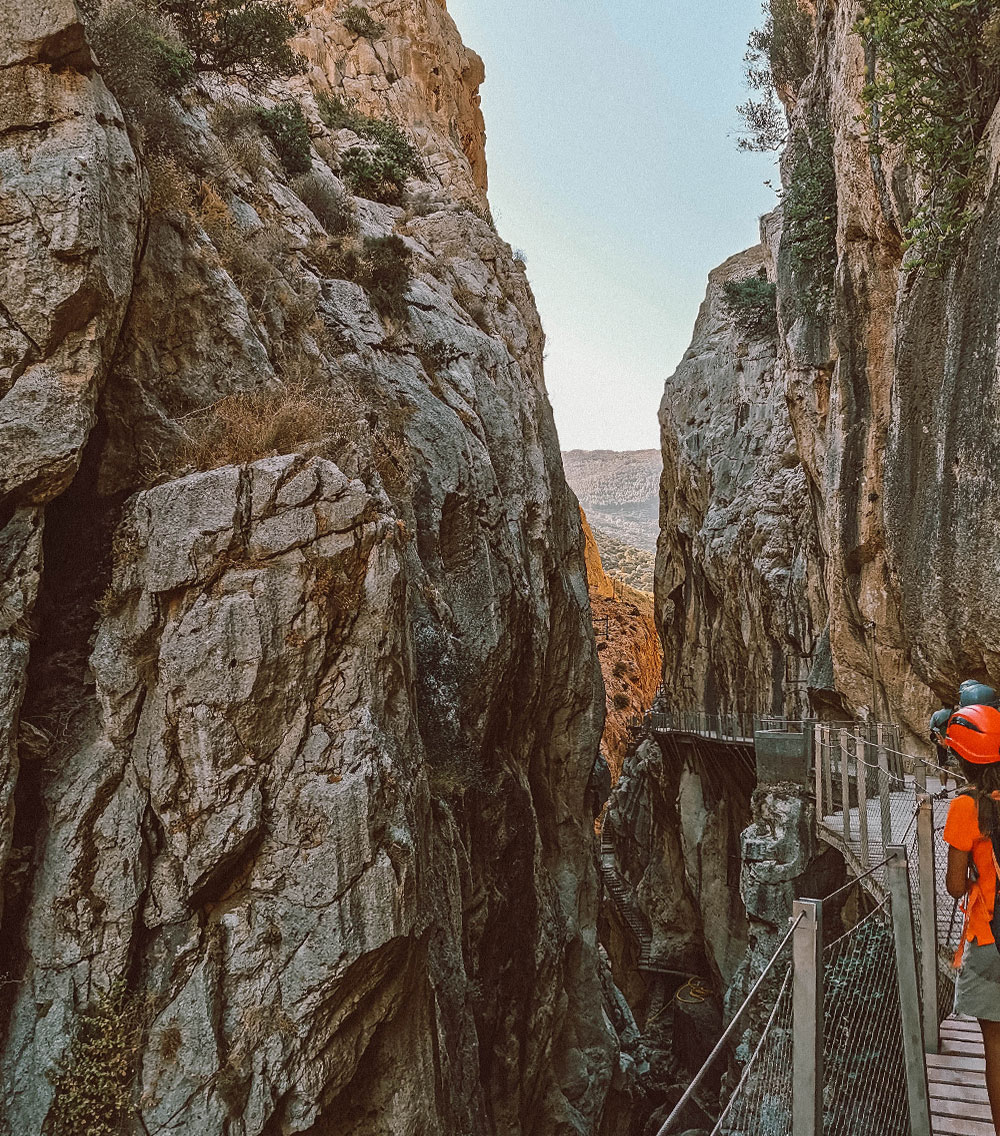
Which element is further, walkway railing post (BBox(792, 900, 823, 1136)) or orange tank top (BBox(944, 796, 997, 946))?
orange tank top (BBox(944, 796, 997, 946))

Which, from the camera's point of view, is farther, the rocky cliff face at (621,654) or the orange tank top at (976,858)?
the rocky cliff face at (621,654)

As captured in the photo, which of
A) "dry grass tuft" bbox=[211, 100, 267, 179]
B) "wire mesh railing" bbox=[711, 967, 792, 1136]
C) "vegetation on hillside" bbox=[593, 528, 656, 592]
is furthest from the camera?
"vegetation on hillside" bbox=[593, 528, 656, 592]

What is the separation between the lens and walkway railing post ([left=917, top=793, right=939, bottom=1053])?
4340 millimetres

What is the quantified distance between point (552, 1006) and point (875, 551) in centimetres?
946

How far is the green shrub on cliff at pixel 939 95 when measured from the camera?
793 centimetres

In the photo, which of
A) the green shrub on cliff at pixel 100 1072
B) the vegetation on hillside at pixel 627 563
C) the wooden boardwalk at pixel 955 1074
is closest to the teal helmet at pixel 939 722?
the wooden boardwalk at pixel 955 1074

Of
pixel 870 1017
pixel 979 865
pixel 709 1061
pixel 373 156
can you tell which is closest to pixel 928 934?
pixel 870 1017

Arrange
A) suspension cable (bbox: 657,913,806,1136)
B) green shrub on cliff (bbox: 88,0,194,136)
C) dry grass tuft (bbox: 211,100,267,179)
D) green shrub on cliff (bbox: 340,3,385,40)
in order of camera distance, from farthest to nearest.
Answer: green shrub on cliff (bbox: 340,3,385,40)
dry grass tuft (bbox: 211,100,267,179)
green shrub on cliff (bbox: 88,0,194,136)
suspension cable (bbox: 657,913,806,1136)

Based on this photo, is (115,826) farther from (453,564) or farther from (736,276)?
(736,276)

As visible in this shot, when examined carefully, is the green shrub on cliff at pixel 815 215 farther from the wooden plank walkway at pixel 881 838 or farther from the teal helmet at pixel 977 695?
the teal helmet at pixel 977 695

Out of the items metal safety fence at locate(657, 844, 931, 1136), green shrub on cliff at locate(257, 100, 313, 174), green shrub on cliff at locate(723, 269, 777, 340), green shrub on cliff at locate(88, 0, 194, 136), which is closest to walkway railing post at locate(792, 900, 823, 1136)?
metal safety fence at locate(657, 844, 931, 1136)

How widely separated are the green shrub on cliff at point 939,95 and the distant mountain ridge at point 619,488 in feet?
399

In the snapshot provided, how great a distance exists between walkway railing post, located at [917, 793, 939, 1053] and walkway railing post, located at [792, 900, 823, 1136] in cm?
209

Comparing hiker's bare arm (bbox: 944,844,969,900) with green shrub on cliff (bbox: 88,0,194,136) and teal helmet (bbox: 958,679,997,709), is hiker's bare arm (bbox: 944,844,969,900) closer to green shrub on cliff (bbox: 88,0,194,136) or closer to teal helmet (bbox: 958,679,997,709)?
teal helmet (bbox: 958,679,997,709)
